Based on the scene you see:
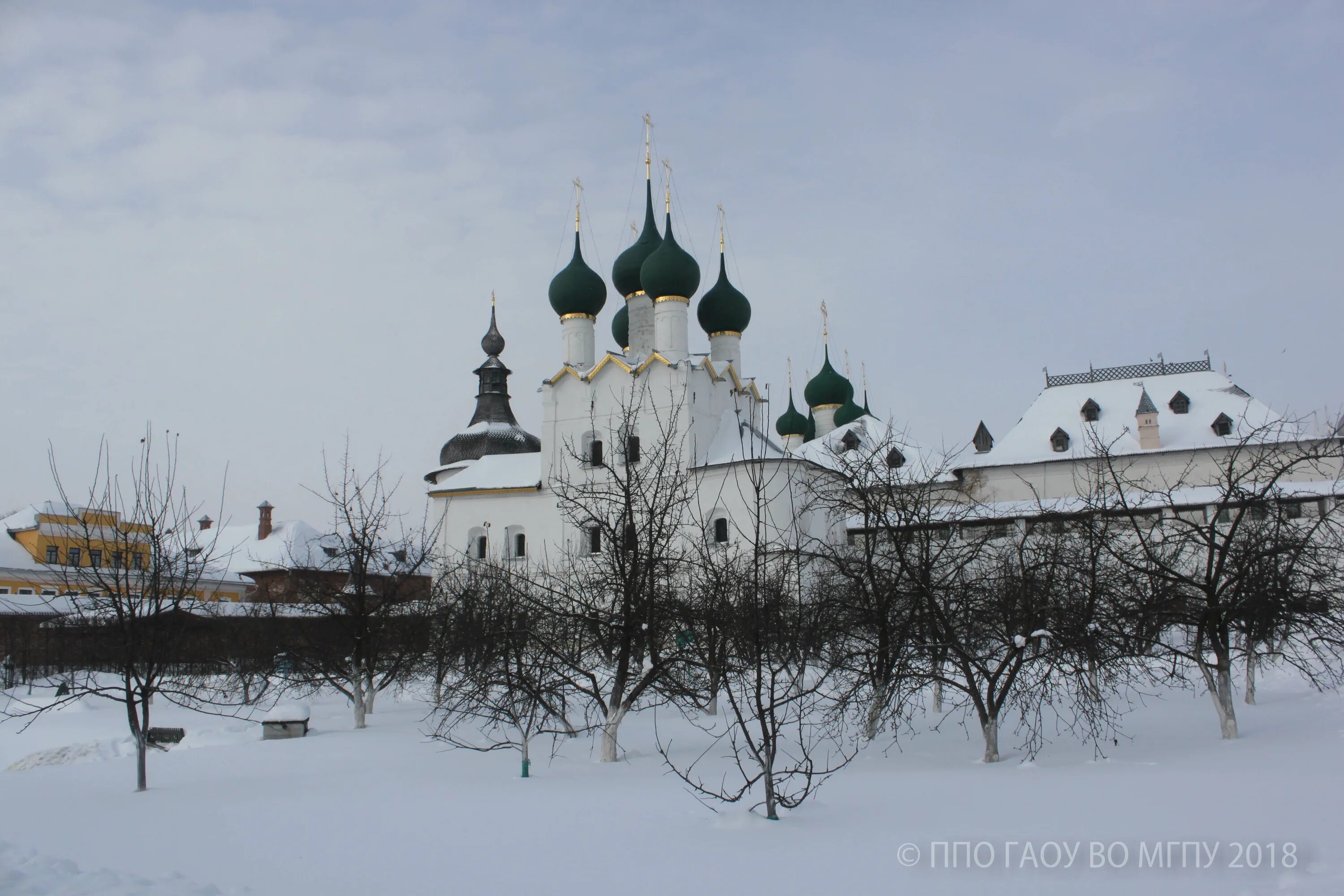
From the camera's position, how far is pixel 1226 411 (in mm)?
38219

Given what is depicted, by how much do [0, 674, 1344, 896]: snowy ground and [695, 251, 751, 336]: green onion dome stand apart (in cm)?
2511

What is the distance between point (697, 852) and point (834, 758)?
5.37 m

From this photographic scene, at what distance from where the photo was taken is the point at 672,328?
34.7m

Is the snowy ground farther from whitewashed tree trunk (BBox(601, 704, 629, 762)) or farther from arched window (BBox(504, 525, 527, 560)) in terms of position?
arched window (BBox(504, 525, 527, 560))

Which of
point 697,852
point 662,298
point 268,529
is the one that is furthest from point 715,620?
point 268,529

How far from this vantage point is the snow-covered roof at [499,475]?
122 ft

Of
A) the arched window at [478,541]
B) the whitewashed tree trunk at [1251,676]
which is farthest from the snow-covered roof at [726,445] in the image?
the whitewashed tree trunk at [1251,676]

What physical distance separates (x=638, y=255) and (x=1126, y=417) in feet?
66.4

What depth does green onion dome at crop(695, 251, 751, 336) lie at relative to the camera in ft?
119

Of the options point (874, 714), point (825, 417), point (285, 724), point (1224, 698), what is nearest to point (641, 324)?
point (825, 417)

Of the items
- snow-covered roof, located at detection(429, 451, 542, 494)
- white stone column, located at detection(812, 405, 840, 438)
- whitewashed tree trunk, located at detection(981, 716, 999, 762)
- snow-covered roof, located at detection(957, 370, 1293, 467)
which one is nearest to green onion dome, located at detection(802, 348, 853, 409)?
white stone column, located at detection(812, 405, 840, 438)

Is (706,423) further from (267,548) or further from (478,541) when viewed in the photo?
(267,548)

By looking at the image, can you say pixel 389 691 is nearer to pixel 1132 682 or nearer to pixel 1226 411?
pixel 1132 682

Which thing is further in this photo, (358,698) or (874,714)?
(358,698)
